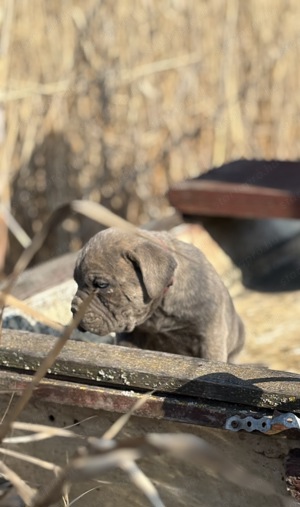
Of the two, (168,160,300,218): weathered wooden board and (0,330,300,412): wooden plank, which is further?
(168,160,300,218): weathered wooden board

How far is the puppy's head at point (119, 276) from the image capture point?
3.92 m

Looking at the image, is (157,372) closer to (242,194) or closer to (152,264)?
(152,264)

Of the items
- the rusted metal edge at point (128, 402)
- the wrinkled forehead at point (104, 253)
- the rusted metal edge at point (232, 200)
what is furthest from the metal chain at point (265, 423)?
the rusted metal edge at point (232, 200)

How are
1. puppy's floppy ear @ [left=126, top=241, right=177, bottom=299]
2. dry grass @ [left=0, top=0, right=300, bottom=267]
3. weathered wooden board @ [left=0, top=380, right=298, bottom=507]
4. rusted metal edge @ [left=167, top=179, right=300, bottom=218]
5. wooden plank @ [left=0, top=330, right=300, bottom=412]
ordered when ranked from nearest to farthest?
1. wooden plank @ [left=0, top=330, right=300, bottom=412]
2. weathered wooden board @ [left=0, top=380, right=298, bottom=507]
3. puppy's floppy ear @ [left=126, top=241, right=177, bottom=299]
4. rusted metal edge @ [left=167, top=179, right=300, bottom=218]
5. dry grass @ [left=0, top=0, right=300, bottom=267]

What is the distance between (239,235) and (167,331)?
6.44 feet

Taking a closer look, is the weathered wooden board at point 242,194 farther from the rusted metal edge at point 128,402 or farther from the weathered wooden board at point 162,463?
the rusted metal edge at point 128,402

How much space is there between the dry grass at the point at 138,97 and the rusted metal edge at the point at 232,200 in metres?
2.46

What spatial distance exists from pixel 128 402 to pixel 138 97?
5.25 metres

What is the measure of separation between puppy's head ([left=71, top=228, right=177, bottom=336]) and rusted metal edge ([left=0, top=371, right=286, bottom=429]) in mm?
451

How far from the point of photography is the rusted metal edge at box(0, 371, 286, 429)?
3.15 metres

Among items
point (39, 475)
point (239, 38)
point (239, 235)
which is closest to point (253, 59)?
point (239, 38)

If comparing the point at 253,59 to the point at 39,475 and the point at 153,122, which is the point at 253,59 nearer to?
the point at 153,122

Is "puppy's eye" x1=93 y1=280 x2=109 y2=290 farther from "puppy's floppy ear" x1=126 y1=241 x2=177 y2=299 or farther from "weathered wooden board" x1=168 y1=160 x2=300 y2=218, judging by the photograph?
"weathered wooden board" x1=168 y1=160 x2=300 y2=218

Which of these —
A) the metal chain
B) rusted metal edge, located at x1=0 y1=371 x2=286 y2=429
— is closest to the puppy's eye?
rusted metal edge, located at x1=0 y1=371 x2=286 y2=429
